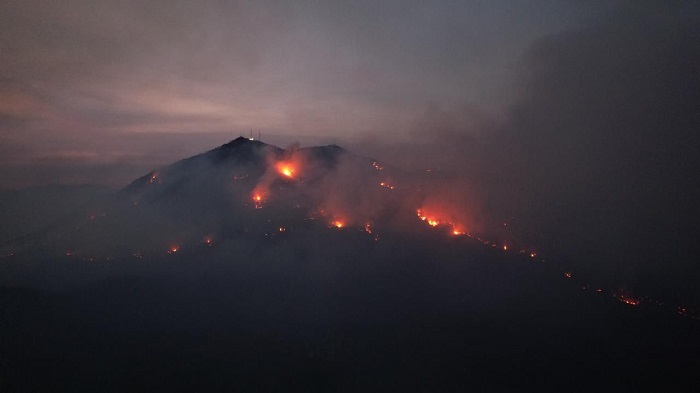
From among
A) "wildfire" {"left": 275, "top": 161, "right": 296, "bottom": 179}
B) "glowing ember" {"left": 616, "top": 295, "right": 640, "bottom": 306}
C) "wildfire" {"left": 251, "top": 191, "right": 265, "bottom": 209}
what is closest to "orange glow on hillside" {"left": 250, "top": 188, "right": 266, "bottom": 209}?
"wildfire" {"left": 251, "top": 191, "right": 265, "bottom": 209}

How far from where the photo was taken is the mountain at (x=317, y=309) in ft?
173

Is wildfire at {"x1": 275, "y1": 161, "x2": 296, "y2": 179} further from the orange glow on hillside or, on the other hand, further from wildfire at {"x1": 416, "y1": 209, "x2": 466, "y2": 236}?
wildfire at {"x1": 416, "y1": 209, "x2": 466, "y2": 236}

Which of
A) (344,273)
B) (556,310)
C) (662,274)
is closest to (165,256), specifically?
(344,273)

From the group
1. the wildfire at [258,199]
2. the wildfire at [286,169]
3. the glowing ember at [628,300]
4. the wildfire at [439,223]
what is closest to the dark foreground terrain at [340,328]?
the glowing ember at [628,300]

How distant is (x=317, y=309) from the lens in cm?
6650

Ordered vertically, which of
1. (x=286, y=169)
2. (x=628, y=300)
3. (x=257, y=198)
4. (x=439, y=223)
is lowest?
(x=628, y=300)

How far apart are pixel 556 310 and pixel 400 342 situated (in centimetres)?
3291

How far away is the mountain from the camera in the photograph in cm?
5288

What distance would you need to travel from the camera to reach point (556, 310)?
223ft

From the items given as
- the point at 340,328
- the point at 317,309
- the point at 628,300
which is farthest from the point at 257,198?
the point at 628,300

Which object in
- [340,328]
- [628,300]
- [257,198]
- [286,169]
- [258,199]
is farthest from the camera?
[286,169]

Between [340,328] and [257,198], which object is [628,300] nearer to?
[340,328]

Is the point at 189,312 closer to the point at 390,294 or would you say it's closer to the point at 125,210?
the point at 390,294

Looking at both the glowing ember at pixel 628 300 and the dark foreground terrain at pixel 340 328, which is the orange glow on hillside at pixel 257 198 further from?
the glowing ember at pixel 628 300
